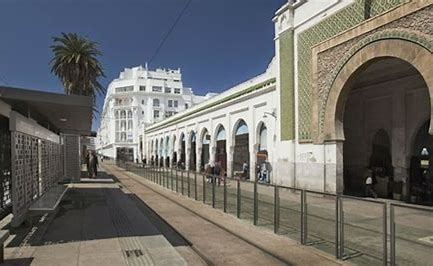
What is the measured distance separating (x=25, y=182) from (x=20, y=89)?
2102 mm

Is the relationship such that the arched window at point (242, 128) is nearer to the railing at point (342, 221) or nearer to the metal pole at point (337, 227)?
the railing at point (342, 221)

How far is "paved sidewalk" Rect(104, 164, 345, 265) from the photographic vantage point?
7.42 m

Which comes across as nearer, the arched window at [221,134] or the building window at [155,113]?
the arched window at [221,134]

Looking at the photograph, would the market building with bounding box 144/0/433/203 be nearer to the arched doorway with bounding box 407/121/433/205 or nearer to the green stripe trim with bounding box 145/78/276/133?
the arched doorway with bounding box 407/121/433/205

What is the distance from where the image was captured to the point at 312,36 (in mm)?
20297

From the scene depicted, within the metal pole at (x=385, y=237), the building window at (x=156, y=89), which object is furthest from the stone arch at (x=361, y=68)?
the building window at (x=156, y=89)

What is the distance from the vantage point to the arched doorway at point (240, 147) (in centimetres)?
3105

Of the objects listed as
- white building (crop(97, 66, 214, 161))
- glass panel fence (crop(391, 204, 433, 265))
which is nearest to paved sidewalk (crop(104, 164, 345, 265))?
glass panel fence (crop(391, 204, 433, 265))

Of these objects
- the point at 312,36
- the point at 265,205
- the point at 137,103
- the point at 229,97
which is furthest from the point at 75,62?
the point at 137,103

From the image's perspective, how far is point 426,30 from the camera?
1363cm

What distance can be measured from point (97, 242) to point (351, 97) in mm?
19581

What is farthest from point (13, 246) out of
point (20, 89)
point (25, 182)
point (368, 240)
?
point (368, 240)

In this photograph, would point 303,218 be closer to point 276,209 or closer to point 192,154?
point 276,209

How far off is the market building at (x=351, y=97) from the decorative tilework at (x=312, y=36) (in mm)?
43
